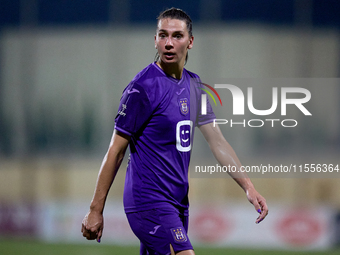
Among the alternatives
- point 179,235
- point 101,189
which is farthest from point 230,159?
point 101,189

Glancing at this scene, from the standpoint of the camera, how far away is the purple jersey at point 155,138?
8.18 ft

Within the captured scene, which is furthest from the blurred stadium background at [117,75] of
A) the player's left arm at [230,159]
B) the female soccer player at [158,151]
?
the female soccer player at [158,151]

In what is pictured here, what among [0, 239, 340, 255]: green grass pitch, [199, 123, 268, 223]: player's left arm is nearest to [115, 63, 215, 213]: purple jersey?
[199, 123, 268, 223]: player's left arm

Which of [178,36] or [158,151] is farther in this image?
[178,36]

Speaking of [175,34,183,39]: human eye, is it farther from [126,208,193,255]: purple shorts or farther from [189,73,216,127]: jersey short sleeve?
[126,208,193,255]: purple shorts

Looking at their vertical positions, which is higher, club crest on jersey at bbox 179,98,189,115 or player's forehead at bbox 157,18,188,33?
player's forehead at bbox 157,18,188,33

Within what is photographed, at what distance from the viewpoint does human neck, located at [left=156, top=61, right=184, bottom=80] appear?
8.79 ft

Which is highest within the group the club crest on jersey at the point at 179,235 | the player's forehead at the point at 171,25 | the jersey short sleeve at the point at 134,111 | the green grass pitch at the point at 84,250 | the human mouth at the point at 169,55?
the player's forehead at the point at 171,25

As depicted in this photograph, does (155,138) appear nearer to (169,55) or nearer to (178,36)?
(169,55)

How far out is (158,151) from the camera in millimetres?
2562

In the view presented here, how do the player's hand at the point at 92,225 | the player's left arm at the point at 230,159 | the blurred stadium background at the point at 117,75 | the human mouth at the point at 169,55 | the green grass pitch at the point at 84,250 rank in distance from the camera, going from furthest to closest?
the blurred stadium background at the point at 117,75, the green grass pitch at the point at 84,250, the player's left arm at the point at 230,159, the human mouth at the point at 169,55, the player's hand at the point at 92,225

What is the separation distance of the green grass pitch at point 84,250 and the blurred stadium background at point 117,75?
1.39 m

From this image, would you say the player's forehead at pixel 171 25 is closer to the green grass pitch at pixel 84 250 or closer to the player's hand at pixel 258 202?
the player's hand at pixel 258 202

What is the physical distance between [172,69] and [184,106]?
0.23 metres
